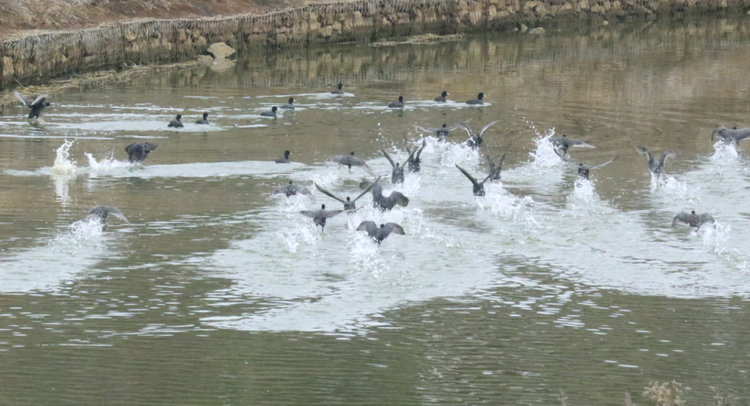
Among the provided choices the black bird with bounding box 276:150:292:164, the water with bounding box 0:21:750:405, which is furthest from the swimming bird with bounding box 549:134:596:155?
the black bird with bounding box 276:150:292:164

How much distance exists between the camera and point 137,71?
4088 centimetres

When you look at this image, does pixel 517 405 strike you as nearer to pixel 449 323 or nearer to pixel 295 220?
pixel 449 323

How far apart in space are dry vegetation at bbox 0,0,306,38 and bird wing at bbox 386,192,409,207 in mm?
23033

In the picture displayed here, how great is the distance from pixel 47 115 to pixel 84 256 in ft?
47.5

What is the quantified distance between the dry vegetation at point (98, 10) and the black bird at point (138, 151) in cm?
1685

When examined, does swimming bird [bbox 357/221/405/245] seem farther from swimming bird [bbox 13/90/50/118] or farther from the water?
swimming bird [bbox 13/90/50/118]

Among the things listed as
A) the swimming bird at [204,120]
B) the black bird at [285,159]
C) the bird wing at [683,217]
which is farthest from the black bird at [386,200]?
the swimming bird at [204,120]

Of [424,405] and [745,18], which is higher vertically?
[745,18]

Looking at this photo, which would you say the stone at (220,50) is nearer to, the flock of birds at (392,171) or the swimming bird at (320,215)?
the flock of birds at (392,171)

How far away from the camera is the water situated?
13.2 m

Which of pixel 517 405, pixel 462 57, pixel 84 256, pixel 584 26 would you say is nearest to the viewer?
pixel 517 405

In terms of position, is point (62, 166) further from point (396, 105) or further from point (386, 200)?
point (396, 105)

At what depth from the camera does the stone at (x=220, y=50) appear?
45.7m

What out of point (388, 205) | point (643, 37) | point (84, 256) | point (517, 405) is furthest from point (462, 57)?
point (517, 405)
